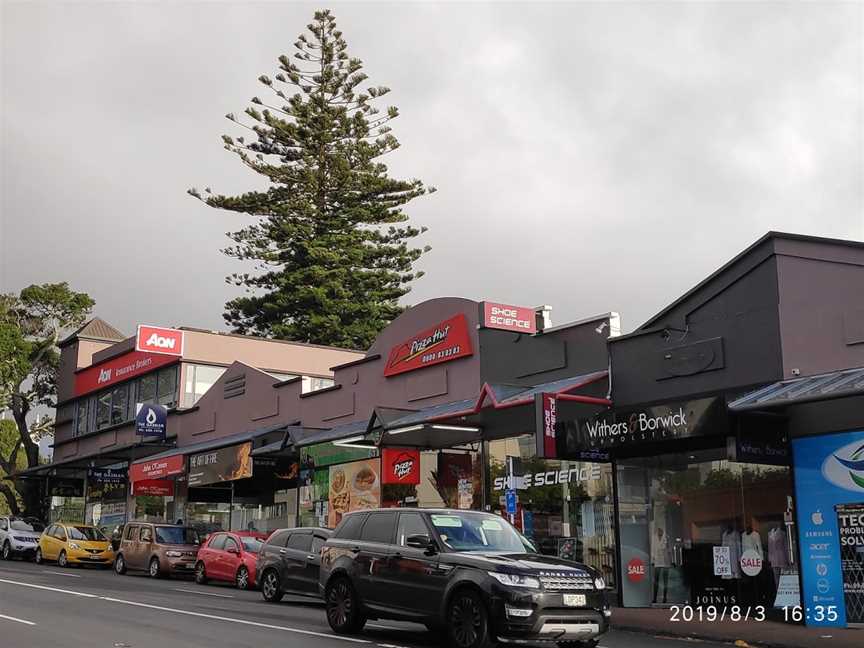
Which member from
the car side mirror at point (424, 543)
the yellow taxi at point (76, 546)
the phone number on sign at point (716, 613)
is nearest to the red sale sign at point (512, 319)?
the phone number on sign at point (716, 613)

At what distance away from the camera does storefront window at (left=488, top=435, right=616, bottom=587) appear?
20.6m

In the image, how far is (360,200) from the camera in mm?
57781

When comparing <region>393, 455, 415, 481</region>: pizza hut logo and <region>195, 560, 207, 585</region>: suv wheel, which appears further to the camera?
<region>195, 560, 207, 585</region>: suv wheel

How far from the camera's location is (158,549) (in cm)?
2756

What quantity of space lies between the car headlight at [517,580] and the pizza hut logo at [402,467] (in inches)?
515

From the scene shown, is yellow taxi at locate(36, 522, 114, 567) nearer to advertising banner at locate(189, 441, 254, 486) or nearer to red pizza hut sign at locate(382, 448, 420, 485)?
advertising banner at locate(189, 441, 254, 486)

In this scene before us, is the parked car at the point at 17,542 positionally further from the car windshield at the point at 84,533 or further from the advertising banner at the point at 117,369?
the advertising banner at the point at 117,369

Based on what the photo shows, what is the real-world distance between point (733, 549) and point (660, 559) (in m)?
1.84

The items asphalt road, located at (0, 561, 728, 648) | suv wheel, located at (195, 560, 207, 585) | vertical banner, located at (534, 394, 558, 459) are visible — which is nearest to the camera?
asphalt road, located at (0, 561, 728, 648)

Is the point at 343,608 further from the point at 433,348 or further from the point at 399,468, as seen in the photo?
the point at 433,348

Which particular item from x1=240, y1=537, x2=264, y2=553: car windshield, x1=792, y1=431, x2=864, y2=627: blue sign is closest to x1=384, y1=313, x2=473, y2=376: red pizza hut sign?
x1=240, y1=537, x2=264, y2=553: car windshield

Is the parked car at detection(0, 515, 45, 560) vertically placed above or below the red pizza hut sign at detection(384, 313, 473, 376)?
below

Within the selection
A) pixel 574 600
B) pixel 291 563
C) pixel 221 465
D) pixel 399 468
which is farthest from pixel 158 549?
pixel 574 600
